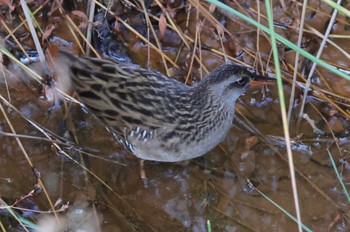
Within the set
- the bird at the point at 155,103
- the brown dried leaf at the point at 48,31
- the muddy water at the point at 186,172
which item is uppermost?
the brown dried leaf at the point at 48,31

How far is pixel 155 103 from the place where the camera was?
2.30 metres

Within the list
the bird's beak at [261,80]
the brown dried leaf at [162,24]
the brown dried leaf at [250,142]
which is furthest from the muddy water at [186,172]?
the bird's beak at [261,80]

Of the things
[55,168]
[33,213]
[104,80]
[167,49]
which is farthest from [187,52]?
[33,213]

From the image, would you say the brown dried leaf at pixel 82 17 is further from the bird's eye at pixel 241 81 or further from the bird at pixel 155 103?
the bird's eye at pixel 241 81

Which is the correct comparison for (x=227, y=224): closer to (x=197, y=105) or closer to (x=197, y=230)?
(x=197, y=230)

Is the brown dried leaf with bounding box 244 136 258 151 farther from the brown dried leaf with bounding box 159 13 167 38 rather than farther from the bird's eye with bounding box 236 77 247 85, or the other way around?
the brown dried leaf with bounding box 159 13 167 38

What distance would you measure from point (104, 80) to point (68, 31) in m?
0.73

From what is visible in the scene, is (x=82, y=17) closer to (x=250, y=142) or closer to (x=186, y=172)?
(x=186, y=172)

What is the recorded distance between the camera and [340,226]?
241cm

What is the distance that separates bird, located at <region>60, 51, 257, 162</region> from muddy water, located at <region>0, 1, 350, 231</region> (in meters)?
0.24

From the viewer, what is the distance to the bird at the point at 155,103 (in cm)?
228

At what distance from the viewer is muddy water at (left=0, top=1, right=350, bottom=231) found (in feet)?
8.03

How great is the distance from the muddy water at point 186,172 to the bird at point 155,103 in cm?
24

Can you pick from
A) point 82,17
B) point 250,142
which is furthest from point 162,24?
point 250,142
